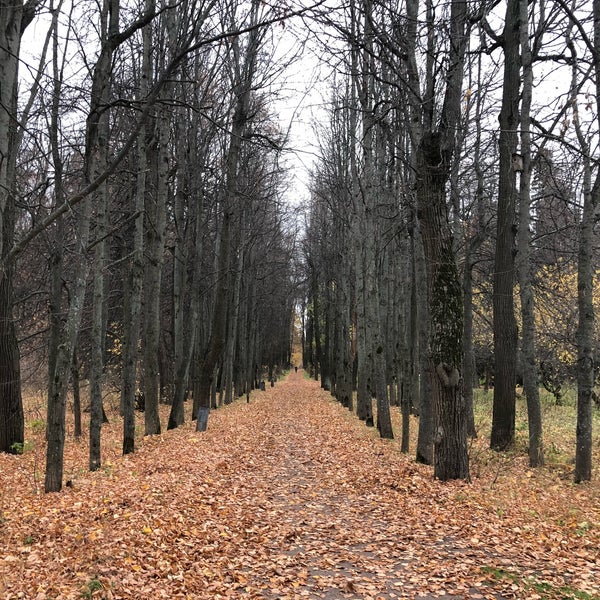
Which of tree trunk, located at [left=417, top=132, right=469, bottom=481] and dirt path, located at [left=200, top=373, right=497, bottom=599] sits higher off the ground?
tree trunk, located at [left=417, top=132, right=469, bottom=481]

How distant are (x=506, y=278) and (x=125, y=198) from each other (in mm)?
11961

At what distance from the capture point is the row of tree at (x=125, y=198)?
22.4ft

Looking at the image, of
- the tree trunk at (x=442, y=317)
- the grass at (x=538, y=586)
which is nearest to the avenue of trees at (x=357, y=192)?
the tree trunk at (x=442, y=317)

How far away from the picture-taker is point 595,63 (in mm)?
7938

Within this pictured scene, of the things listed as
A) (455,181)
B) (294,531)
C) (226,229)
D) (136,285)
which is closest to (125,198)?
(226,229)

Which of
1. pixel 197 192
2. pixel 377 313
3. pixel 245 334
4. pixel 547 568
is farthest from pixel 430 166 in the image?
pixel 245 334

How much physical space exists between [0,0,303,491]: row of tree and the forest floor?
1644mm

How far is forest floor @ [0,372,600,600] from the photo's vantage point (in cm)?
453

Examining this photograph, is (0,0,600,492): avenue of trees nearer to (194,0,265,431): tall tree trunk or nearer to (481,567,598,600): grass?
(194,0,265,431): tall tree trunk

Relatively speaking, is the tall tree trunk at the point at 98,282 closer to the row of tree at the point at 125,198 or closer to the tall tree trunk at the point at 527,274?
the row of tree at the point at 125,198

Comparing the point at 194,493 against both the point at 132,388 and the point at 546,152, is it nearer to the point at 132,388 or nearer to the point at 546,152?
the point at 132,388

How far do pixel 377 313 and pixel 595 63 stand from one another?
8.18m

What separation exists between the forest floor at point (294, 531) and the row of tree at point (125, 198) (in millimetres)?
1644

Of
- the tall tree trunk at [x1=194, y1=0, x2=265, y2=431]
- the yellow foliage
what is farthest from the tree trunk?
the yellow foliage
